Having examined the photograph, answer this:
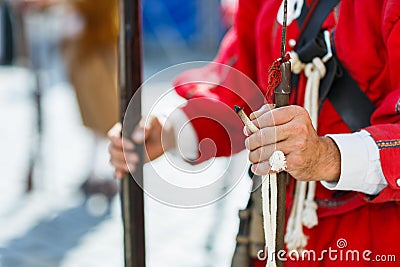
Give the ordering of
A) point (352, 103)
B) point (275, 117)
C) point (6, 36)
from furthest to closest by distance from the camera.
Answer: point (6, 36) < point (352, 103) < point (275, 117)

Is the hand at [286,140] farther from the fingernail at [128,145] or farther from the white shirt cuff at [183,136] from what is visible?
the fingernail at [128,145]

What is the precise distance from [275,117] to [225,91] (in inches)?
14.6

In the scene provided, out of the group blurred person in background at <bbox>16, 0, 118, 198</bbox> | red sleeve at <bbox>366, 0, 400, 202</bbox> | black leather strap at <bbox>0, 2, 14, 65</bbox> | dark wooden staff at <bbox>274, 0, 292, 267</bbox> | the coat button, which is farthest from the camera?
black leather strap at <bbox>0, 2, 14, 65</bbox>

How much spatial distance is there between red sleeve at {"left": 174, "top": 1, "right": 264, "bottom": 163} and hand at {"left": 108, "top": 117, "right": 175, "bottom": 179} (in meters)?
0.06

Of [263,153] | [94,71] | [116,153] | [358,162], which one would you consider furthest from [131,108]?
[94,71]

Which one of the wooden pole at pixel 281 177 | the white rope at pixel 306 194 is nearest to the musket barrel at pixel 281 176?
the wooden pole at pixel 281 177

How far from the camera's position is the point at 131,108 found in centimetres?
119

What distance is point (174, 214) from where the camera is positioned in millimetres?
3340

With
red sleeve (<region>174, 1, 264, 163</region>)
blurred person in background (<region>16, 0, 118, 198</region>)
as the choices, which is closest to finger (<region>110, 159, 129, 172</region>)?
red sleeve (<region>174, 1, 264, 163</region>)

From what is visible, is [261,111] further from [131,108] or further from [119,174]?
[119,174]

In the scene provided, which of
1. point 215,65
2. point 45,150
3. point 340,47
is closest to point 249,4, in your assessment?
point 215,65

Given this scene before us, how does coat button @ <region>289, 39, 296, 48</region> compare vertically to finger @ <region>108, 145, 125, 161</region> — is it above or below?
above

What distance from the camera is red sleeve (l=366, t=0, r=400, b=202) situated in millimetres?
1092

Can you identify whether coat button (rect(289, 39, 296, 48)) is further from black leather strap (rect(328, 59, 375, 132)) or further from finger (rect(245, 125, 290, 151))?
finger (rect(245, 125, 290, 151))
